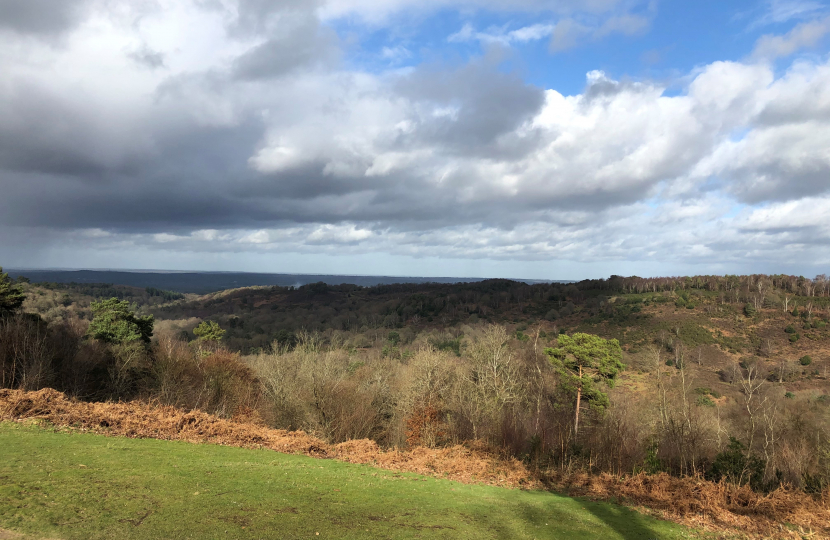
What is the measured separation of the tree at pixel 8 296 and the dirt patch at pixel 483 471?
1737 cm

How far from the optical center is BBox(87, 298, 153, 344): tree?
112 feet

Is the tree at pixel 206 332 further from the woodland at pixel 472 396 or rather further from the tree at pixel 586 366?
the tree at pixel 586 366

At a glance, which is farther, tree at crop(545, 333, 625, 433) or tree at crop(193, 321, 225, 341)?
tree at crop(193, 321, 225, 341)

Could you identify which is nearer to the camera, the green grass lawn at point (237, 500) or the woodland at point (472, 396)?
the green grass lawn at point (237, 500)

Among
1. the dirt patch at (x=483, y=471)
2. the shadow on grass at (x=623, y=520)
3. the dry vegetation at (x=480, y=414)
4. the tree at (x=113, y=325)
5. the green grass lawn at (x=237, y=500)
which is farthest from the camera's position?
the tree at (x=113, y=325)

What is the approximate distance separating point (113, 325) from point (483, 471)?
31.5 meters

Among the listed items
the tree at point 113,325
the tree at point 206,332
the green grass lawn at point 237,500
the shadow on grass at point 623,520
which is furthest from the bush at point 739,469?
the tree at point 206,332

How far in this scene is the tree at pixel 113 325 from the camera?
112ft

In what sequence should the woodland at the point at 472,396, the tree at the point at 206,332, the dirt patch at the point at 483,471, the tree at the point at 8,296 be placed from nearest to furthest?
1. the dirt patch at the point at 483,471
2. the woodland at the point at 472,396
3. the tree at the point at 8,296
4. the tree at the point at 206,332

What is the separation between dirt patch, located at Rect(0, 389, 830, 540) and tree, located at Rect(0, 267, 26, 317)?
57.0 feet

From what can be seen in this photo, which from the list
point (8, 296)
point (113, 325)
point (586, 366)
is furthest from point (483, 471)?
point (8, 296)

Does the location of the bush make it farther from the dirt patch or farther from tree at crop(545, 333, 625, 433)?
tree at crop(545, 333, 625, 433)

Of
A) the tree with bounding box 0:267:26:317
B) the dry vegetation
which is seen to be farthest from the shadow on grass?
the tree with bounding box 0:267:26:317

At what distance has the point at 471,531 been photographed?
10688 mm
